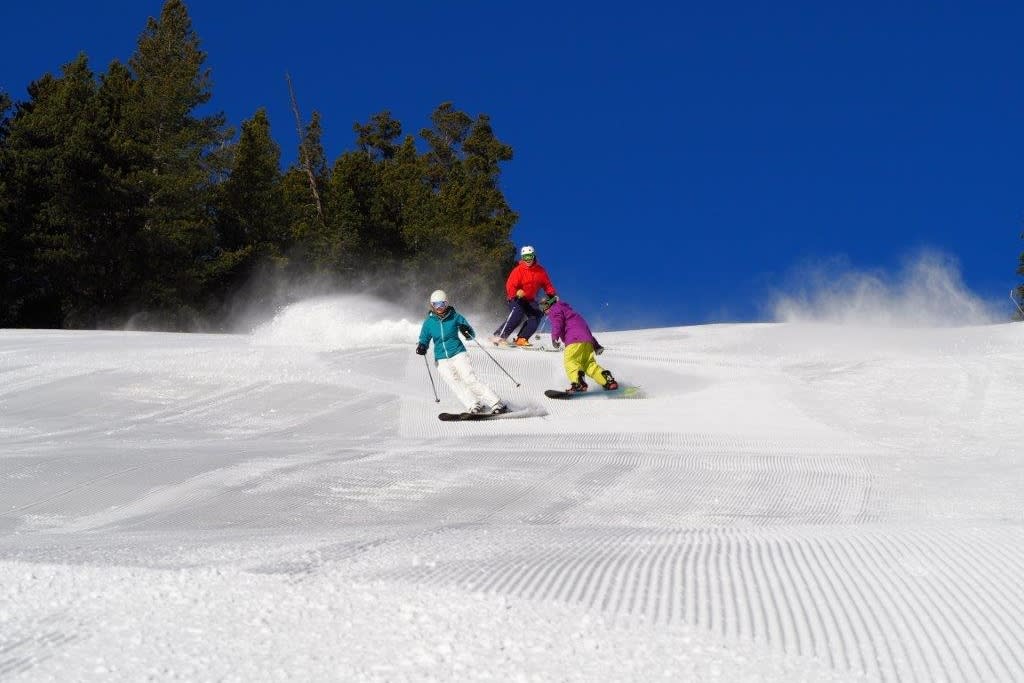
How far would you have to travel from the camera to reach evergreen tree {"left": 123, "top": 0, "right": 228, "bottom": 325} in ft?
128

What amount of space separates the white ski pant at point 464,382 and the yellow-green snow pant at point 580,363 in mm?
1214

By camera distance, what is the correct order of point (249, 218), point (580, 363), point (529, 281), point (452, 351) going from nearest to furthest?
1. point (452, 351)
2. point (580, 363)
3. point (529, 281)
4. point (249, 218)

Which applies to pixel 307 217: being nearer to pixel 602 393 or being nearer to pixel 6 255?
pixel 6 255

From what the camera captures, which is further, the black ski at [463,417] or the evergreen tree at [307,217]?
the evergreen tree at [307,217]

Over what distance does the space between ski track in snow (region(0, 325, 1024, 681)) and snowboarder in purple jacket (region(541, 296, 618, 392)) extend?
591 millimetres

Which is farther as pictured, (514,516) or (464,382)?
(464,382)

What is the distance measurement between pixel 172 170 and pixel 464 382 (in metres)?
33.7

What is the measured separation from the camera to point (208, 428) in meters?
10.6

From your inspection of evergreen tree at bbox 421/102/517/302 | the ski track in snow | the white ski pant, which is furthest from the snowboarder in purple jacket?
evergreen tree at bbox 421/102/517/302

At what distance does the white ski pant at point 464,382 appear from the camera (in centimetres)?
1141

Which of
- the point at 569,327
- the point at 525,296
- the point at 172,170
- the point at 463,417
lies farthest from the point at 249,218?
the point at 463,417

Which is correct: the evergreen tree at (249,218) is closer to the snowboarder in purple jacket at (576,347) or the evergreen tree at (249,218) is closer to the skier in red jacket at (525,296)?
the skier in red jacket at (525,296)

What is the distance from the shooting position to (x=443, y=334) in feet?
39.2

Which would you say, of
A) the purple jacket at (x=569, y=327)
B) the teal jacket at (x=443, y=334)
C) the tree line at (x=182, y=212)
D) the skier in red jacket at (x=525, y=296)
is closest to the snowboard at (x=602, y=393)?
the purple jacket at (x=569, y=327)
